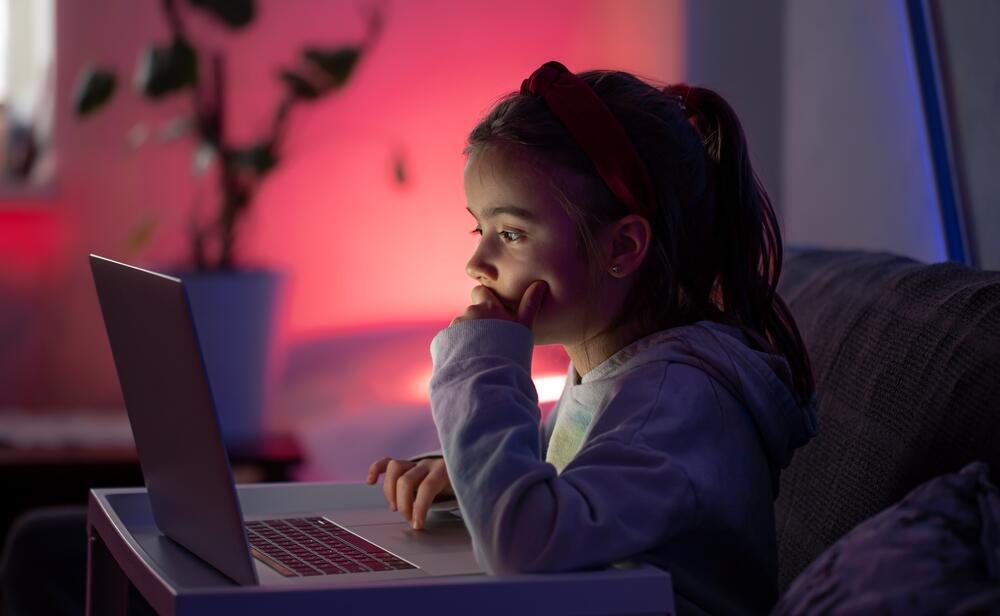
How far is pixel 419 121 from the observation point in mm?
3193

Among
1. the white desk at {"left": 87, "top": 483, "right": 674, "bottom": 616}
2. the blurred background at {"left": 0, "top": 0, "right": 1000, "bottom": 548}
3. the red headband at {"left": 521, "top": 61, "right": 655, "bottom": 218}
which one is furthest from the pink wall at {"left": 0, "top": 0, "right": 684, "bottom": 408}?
the white desk at {"left": 87, "top": 483, "right": 674, "bottom": 616}

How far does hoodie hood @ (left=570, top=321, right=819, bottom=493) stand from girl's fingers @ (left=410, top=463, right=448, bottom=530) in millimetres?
177

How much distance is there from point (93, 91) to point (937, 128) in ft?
6.30

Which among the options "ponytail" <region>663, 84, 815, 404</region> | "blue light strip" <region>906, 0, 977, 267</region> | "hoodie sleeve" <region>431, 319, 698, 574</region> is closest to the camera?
"hoodie sleeve" <region>431, 319, 698, 574</region>

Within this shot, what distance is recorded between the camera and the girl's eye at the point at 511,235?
1066 mm

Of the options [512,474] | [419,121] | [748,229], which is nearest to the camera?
[512,474]

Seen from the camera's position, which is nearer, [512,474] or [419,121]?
[512,474]

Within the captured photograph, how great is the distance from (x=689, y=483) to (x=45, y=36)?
2818mm

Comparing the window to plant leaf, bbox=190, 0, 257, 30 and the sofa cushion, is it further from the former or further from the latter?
the sofa cushion

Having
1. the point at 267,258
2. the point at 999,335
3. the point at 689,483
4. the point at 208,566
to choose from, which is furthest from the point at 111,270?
the point at 267,258

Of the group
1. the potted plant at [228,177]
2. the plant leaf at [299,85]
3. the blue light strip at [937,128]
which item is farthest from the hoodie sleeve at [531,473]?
the plant leaf at [299,85]

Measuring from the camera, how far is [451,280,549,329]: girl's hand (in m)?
1.02

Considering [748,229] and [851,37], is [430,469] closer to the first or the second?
[748,229]

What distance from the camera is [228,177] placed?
2.88 meters
